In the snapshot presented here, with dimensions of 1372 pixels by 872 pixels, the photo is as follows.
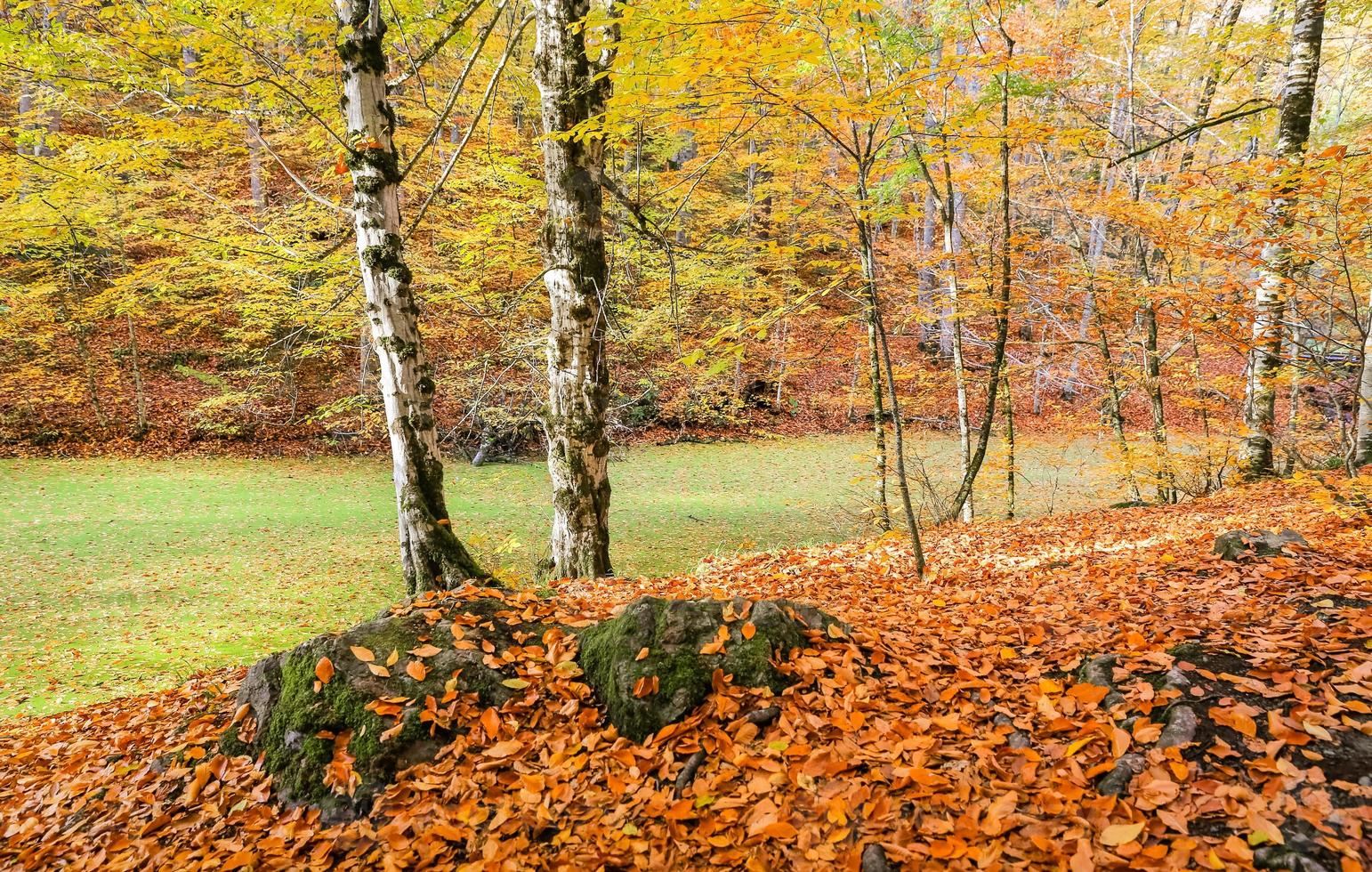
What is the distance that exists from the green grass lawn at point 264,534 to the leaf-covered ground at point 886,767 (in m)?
2.57

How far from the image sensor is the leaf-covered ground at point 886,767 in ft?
6.57

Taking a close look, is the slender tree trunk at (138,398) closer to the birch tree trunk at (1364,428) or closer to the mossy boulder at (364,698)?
the mossy boulder at (364,698)

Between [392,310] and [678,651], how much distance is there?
335cm

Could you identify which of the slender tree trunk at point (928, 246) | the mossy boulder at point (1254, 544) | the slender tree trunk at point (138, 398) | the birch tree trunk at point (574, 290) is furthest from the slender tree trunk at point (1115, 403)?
the slender tree trunk at point (138, 398)

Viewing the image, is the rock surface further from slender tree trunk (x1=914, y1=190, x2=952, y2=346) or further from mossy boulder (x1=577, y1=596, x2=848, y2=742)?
slender tree trunk (x1=914, y1=190, x2=952, y2=346)

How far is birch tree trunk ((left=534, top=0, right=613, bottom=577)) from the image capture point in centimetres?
504

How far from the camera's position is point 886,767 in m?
2.36

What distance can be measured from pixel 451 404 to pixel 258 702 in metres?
15.3

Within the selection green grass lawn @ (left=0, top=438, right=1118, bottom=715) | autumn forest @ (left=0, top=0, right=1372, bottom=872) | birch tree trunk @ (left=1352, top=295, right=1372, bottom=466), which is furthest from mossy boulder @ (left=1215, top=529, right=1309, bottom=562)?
green grass lawn @ (left=0, top=438, right=1118, bottom=715)

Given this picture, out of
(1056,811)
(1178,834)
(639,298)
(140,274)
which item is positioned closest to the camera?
(1178,834)

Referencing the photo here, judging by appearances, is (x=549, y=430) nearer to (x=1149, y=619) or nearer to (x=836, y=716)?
(x=836, y=716)

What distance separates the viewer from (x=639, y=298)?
749 inches

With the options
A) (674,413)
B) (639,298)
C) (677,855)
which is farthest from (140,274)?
(677,855)

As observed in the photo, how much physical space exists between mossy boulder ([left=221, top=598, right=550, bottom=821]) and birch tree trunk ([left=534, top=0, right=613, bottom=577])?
7.41 feet
